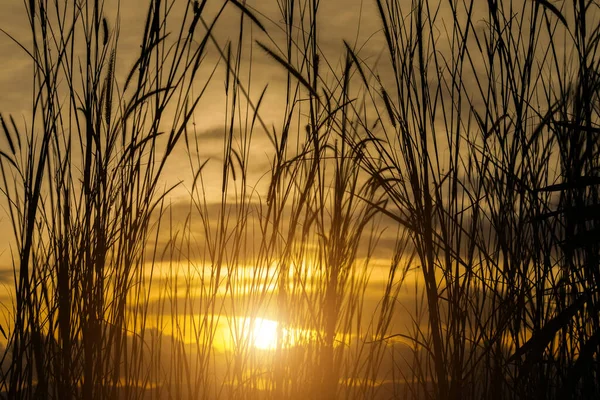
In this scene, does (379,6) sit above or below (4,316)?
above

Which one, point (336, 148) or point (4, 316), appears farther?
point (4, 316)

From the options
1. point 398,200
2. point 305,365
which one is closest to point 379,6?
point 398,200

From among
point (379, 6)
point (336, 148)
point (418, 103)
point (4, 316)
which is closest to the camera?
point (418, 103)

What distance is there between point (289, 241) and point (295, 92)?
Answer: 316 millimetres

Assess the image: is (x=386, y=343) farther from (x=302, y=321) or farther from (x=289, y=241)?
(x=289, y=241)

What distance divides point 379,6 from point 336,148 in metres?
0.37

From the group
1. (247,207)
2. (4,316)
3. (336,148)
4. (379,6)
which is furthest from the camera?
(4,316)

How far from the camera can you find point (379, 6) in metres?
1.17

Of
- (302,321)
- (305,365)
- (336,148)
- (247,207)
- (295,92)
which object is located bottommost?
(305,365)

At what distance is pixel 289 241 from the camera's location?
1.33m

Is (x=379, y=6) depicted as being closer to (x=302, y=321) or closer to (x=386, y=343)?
(x=302, y=321)

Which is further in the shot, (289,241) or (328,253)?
(328,253)

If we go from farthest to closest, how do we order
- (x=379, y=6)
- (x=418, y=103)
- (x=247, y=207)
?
1. (x=247, y=207)
2. (x=379, y=6)
3. (x=418, y=103)

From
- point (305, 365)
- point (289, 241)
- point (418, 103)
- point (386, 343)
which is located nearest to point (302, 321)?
point (305, 365)
